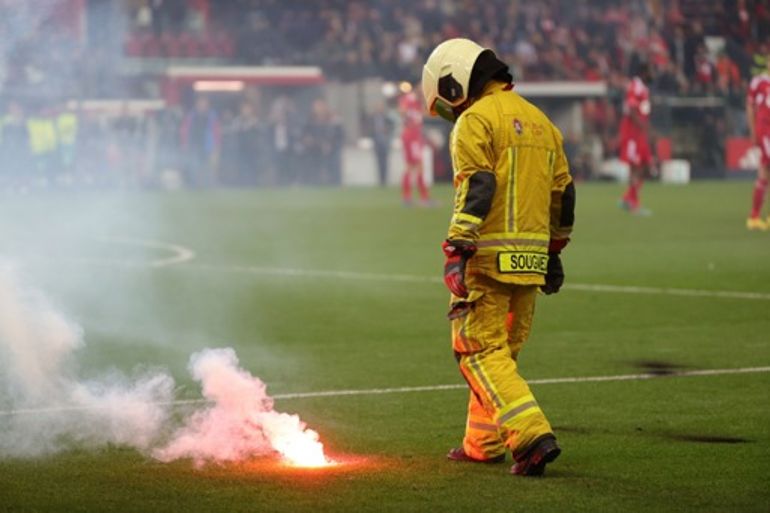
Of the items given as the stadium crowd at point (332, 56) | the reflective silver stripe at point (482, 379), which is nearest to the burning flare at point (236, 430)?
the reflective silver stripe at point (482, 379)

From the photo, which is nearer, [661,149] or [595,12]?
[595,12]

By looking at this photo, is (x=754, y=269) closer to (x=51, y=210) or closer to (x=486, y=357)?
(x=486, y=357)

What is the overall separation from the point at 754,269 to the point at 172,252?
7085 mm

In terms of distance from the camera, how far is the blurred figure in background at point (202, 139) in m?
39.5

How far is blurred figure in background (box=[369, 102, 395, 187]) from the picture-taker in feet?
127

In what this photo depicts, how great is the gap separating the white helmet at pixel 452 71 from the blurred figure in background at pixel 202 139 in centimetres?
3258

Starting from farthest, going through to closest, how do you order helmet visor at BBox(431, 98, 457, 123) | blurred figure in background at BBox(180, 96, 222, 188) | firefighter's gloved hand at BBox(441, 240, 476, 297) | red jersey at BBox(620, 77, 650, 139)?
1. blurred figure in background at BBox(180, 96, 222, 188)
2. red jersey at BBox(620, 77, 650, 139)
3. helmet visor at BBox(431, 98, 457, 123)
4. firefighter's gloved hand at BBox(441, 240, 476, 297)

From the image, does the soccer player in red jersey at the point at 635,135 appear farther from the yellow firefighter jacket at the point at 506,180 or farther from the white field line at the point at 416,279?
the yellow firefighter jacket at the point at 506,180

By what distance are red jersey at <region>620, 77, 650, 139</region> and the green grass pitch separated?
200cm

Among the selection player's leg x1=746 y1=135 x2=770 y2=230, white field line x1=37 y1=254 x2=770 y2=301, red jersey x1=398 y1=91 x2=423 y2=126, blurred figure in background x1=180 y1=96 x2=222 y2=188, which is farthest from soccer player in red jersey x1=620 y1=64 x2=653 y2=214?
blurred figure in background x1=180 y1=96 x2=222 y2=188

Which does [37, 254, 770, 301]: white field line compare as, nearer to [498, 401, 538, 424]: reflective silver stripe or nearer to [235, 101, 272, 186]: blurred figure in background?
[498, 401, 538, 424]: reflective silver stripe

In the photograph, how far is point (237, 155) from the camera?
4122 cm

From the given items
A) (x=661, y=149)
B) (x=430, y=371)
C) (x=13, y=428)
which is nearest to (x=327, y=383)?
(x=430, y=371)

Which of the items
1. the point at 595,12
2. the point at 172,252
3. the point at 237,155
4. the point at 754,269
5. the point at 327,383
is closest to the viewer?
the point at 327,383
